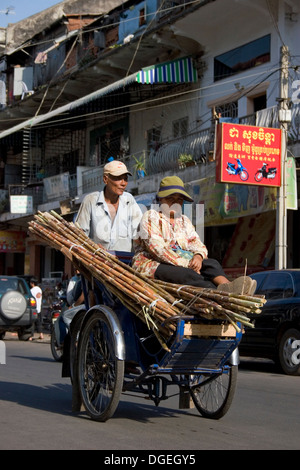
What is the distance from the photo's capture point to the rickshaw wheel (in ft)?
19.6

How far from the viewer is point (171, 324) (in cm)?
573

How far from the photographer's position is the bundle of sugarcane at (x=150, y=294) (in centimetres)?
561

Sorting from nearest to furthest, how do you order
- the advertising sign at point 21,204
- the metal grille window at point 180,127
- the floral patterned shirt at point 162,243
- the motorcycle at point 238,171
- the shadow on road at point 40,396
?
the floral patterned shirt at point 162,243, the shadow on road at point 40,396, the motorcycle at point 238,171, the metal grille window at point 180,127, the advertising sign at point 21,204

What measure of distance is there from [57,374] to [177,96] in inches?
607

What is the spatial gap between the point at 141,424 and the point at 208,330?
0.97 m

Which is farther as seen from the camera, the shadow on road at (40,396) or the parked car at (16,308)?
the parked car at (16,308)

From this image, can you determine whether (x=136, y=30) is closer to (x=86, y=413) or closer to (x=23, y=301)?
(x=23, y=301)

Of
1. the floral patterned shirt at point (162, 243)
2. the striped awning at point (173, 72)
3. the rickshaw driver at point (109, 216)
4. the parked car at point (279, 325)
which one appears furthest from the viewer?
the striped awning at point (173, 72)

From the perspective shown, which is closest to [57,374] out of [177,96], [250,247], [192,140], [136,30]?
[250,247]

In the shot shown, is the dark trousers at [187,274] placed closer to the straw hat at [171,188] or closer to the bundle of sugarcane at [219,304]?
the bundle of sugarcane at [219,304]

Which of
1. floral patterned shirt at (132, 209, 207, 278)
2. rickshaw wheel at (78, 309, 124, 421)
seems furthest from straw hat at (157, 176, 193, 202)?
rickshaw wheel at (78, 309, 124, 421)

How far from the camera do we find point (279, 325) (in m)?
12.1

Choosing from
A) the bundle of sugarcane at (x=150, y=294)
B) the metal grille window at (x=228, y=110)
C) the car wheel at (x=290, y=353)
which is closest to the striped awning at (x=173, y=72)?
the metal grille window at (x=228, y=110)
